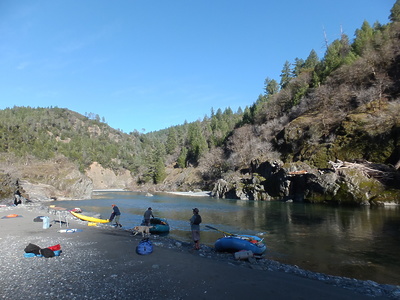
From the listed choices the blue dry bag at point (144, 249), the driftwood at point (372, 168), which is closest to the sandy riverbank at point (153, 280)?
the blue dry bag at point (144, 249)

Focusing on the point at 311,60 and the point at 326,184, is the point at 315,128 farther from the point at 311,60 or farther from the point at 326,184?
the point at 311,60

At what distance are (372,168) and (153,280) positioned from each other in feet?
144

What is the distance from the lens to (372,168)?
41.4 meters

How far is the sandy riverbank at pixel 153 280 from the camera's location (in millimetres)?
8070

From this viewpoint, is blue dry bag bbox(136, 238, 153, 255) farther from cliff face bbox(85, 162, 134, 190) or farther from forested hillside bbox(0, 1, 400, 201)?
cliff face bbox(85, 162, 134, 190)

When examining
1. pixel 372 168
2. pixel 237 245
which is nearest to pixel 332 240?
pixel 237 245

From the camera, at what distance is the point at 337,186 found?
42156 millimetres

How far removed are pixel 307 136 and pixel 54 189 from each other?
220 feet

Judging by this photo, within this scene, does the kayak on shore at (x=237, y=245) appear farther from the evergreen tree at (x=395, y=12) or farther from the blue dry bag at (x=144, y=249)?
the evergreen tree at (x=395, y=12)

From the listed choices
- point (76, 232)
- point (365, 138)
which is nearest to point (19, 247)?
point (76, 232)

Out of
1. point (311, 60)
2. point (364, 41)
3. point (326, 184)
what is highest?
point (311, 60)

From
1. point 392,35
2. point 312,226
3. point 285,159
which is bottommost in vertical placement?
point 312,226

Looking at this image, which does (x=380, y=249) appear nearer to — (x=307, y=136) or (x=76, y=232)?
(x=76, y=232)

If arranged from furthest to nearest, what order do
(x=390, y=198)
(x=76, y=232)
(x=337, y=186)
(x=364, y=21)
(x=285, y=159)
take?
(x=364, y=21)
(x=285, y=159)
(x=337, y=186)
(x=390, y=198)
(x=76, y=232)
